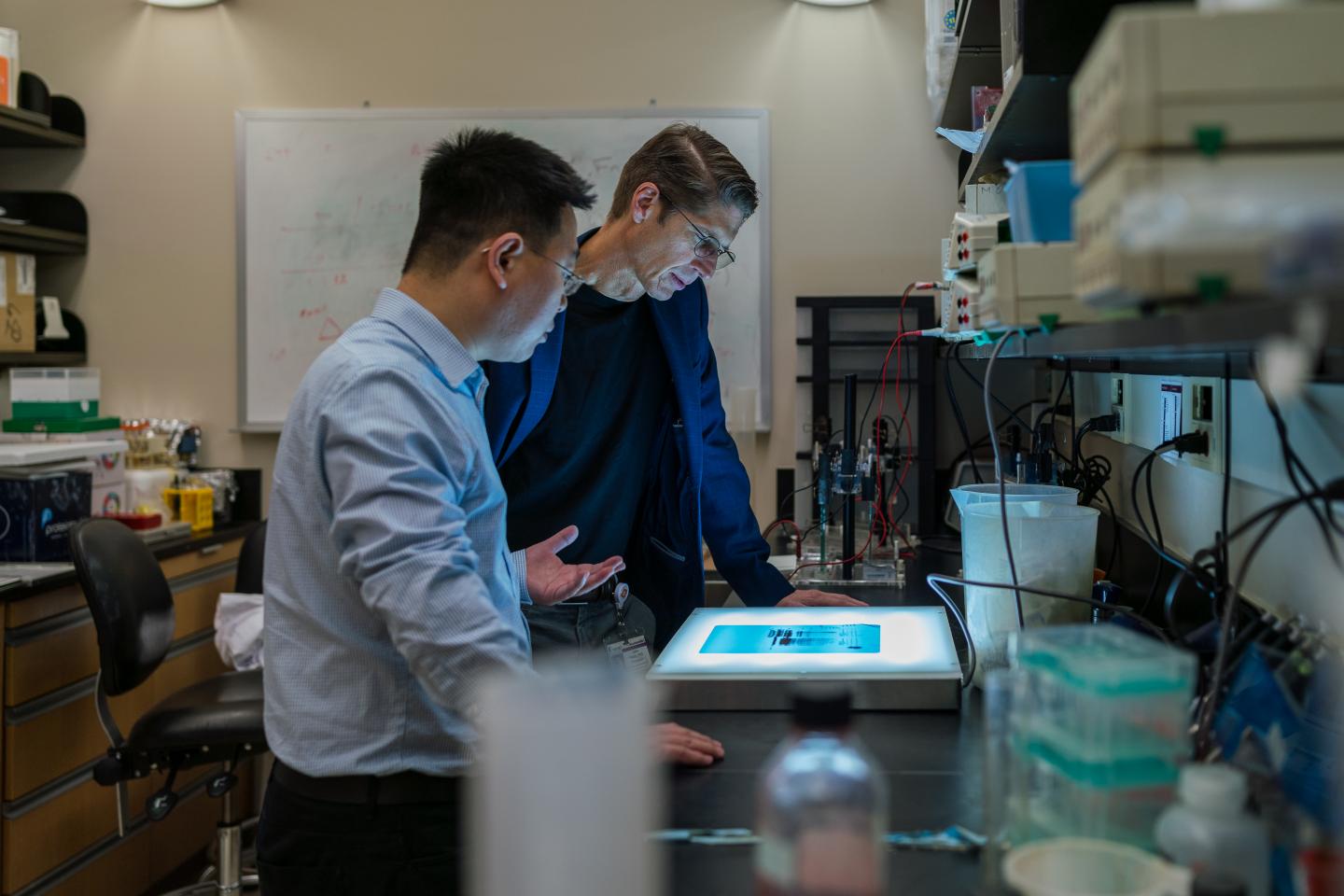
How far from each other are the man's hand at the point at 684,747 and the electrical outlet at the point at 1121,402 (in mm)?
1261

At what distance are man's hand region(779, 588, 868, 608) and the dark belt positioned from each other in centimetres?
87

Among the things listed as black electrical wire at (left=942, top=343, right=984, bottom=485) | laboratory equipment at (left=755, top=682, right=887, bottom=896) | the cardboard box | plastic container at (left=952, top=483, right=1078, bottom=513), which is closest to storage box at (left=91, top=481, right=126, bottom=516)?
the cardboard box

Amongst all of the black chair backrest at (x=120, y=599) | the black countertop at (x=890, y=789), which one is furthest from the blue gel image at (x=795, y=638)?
the black chair backrest at (x=120, y=599)

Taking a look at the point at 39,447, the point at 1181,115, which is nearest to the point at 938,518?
the point at 39,447

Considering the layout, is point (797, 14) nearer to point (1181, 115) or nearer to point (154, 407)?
point (154, 407)

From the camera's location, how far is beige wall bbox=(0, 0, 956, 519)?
3.68 meters

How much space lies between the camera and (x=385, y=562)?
3.77ft

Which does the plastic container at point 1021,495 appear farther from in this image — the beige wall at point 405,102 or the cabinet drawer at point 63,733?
the cabinet drawer at point 63,733

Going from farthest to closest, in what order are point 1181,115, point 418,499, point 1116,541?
point 1116,541 < point 418,499 < point 1181,115

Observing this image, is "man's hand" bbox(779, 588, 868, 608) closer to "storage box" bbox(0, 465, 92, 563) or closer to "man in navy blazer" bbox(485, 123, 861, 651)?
"man in navy blazer" bbox(485, 123, 861, 651)

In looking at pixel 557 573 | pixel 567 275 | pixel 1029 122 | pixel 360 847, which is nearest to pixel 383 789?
pixel 360 847

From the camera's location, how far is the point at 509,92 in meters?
3.75

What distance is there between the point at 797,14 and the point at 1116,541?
2320mm

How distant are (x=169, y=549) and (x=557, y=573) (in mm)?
1900
